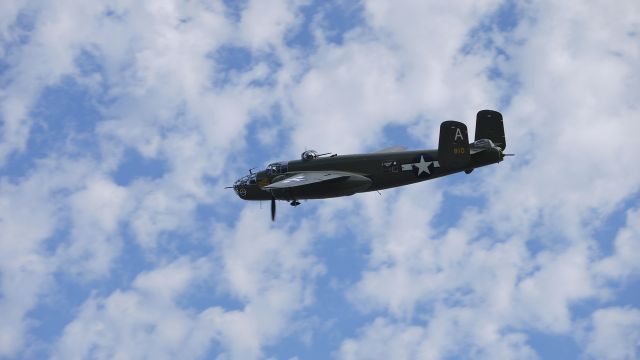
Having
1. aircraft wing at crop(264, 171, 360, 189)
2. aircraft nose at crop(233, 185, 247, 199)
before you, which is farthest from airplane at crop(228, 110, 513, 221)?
aircraft nose at crop(233, 185, 247, 199)

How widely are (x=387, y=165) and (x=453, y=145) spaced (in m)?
5.50

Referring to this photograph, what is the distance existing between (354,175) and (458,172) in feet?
25.0

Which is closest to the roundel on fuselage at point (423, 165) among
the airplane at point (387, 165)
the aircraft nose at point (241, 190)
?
the airplane at point (387, 165)

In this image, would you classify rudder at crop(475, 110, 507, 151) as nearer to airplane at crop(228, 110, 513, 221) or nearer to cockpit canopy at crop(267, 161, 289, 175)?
airplane at crop(228, 110, 513, 221)

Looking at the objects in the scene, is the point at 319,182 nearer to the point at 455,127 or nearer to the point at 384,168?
the point at 384,168

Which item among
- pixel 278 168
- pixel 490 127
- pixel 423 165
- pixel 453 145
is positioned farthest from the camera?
pixel 278 168

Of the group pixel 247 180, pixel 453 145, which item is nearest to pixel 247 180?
pixel 247 180

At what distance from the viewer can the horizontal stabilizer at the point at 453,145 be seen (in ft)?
224

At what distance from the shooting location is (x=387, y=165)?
235 ft

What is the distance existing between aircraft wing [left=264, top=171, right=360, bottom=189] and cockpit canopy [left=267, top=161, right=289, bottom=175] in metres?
1.80

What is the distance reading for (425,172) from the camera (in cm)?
7044

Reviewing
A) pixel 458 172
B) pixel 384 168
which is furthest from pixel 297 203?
pixel 458 172

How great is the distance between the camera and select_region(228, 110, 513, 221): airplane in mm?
68938

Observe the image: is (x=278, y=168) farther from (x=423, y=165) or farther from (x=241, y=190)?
(x=423, y=165)
